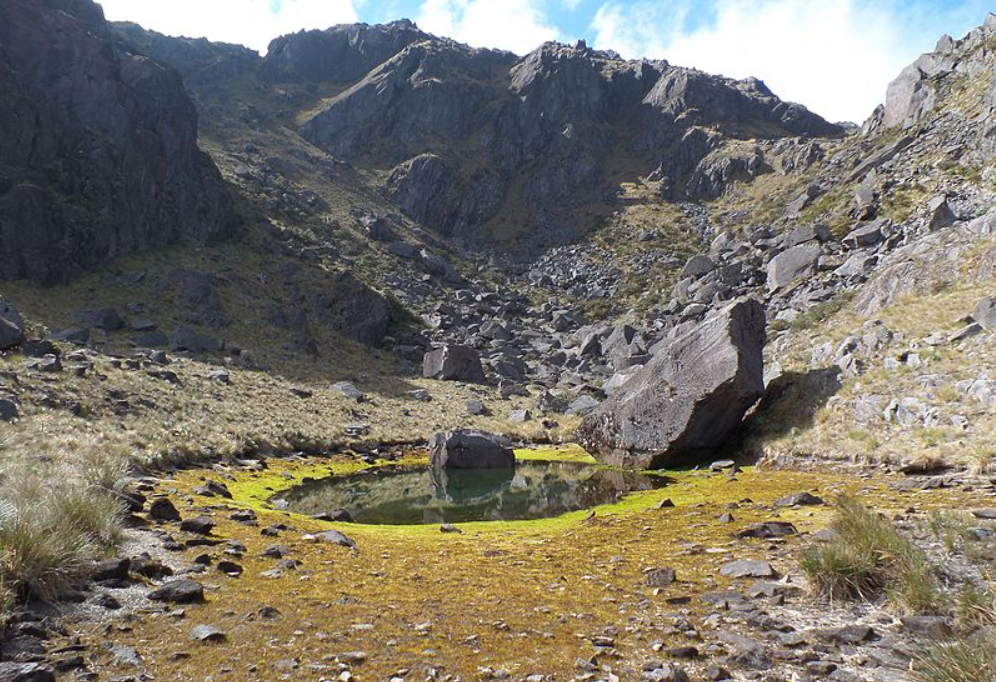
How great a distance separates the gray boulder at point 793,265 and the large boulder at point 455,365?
28.6 metres

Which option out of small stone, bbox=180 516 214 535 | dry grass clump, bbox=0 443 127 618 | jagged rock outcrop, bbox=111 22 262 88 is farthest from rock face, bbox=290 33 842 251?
dry grass clump, bbox=0 443 127 618

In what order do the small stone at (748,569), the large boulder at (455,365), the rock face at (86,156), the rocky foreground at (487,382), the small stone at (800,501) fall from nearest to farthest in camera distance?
the rocky foreground at (487,382) < the small stone at (748,569) < the small stone at (800,501) < the rock face at (86,156) < the large boulder at (455,365)

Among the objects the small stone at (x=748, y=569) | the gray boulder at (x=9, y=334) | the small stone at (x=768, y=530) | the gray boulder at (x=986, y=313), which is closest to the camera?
the small stone at (x=748, y=569)

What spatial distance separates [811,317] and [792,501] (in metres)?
21.5

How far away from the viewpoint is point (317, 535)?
14477 mm

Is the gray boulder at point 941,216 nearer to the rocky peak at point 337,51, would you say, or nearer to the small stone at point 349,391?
the small stone at point 349,391

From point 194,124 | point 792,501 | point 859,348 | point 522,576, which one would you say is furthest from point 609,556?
point 194,124

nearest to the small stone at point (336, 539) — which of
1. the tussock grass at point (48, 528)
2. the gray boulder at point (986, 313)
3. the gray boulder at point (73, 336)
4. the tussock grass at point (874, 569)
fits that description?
the tussock grass at point (48, 528)

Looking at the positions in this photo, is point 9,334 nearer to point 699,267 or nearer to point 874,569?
point 874,569

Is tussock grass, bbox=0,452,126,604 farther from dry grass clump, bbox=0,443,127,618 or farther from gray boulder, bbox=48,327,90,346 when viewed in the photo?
gray boulder, bbox=48,327,90,346

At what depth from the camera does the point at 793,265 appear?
1984 inches

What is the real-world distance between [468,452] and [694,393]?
1380 centimetres

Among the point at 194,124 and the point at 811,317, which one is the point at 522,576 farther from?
the point at 194,124

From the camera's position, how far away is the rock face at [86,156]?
2138 inches
